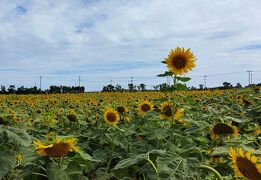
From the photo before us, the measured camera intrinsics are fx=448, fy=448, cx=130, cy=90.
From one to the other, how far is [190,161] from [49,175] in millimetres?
636

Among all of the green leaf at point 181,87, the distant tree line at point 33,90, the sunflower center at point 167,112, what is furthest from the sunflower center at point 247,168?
the distant tree line at point 33,90

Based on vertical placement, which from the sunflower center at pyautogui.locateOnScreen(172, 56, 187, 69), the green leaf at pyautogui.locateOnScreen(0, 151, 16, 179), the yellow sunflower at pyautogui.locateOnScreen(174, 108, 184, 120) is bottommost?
the green leaf at pyautogui.locateOnScreen(0, 151, 16, 179)

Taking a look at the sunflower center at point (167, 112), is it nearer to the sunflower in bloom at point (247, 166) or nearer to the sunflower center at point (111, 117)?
the sunflower center at point (111, 117)

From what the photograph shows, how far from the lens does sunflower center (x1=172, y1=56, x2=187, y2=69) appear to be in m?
4.38

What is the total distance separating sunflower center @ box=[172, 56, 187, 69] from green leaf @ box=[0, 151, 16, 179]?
2626 millimetres

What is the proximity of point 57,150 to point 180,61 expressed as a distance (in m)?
2.56

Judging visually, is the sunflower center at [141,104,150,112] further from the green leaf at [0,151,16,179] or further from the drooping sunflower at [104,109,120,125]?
the green leaf at [0,151,16,179]

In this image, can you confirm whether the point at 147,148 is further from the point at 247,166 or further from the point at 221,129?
the point at 247,166

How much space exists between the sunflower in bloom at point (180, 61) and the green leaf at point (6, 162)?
256 cm

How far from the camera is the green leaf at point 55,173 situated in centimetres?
200

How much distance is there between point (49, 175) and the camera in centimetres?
200

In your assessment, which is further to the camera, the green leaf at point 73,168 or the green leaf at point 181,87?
the green leaf at point 181,87

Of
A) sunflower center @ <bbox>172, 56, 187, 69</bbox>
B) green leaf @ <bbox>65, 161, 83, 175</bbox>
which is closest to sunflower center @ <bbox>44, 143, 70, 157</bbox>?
green leaf @ <bbox>65, 161, 83, 175</bbox>

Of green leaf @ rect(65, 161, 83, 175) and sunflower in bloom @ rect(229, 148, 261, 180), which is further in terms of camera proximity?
green leaf @ rect(65, 161, 83, 175)
